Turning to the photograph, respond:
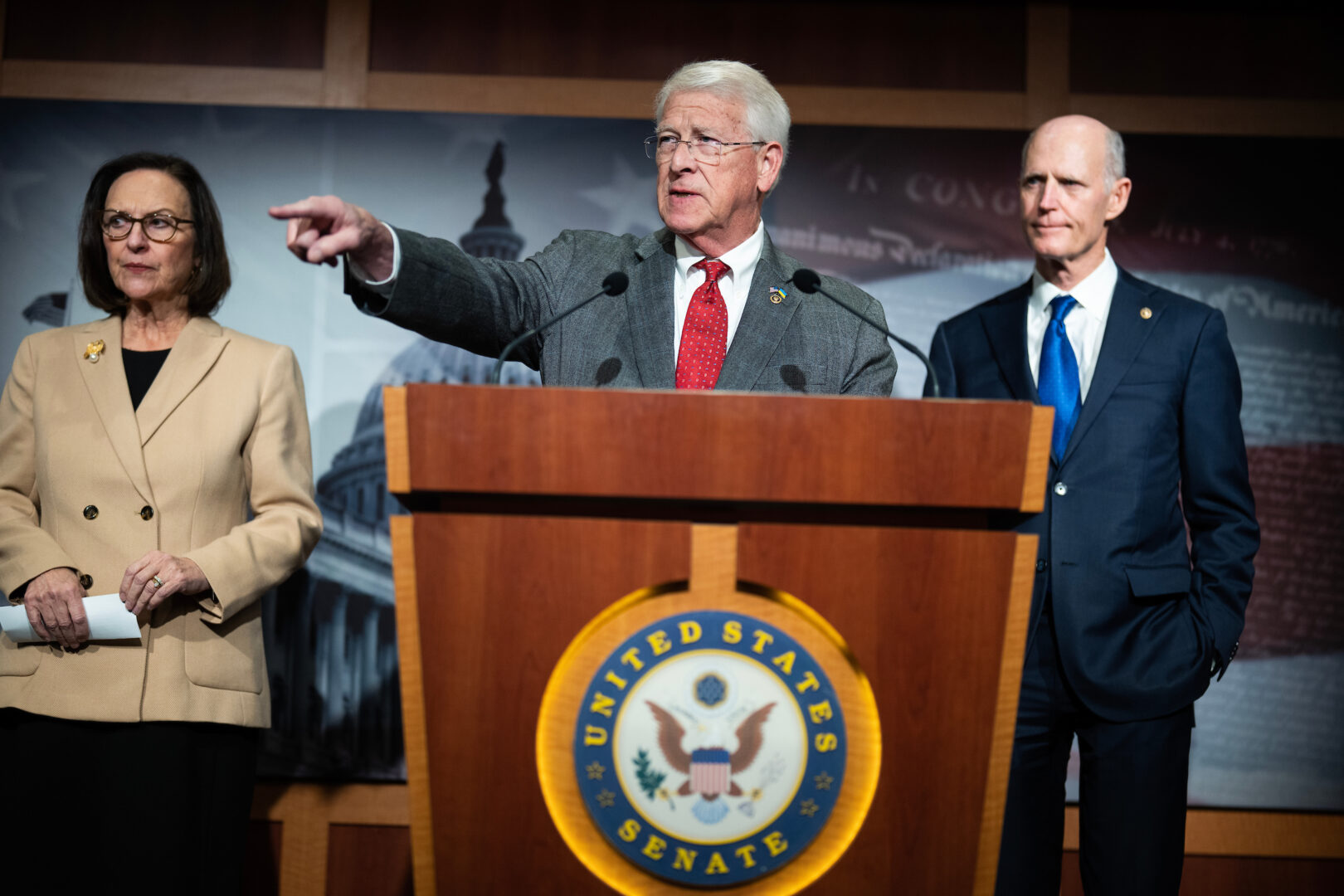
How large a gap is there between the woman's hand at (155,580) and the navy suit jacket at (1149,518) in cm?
150

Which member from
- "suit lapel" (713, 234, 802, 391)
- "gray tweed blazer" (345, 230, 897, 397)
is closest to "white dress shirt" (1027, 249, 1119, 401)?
"gray tweed blazer" (345, 230, 897, 397)

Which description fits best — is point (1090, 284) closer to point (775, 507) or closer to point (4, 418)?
point (775, 507)

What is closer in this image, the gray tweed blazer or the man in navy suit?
the gray tweed blazer

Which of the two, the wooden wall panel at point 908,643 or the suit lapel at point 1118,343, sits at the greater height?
the suit lapel at point 1118,343

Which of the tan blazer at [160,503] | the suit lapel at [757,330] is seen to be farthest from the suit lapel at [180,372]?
the suit lapel at [757,330]

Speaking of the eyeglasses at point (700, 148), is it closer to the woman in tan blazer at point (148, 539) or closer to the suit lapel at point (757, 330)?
the suit lapel at point (757, 330)

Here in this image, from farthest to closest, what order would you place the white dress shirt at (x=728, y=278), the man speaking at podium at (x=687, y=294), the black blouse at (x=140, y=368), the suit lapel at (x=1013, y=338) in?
the black blouse at (x=140, y=368), the suit lapel at (x=1013, y=338), the white dress shirt at (x=728, y=278), the man speaking at podium at (x=687, y=294)

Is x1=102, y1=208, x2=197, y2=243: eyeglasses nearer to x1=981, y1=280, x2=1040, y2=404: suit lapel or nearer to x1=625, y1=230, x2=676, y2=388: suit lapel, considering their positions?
x1=625, y1=230, x2=676, y2=388: suit lapel

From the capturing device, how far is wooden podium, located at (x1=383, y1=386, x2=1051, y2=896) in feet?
3.85

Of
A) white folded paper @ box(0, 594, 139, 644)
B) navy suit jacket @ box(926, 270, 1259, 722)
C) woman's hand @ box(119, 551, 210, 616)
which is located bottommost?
white folded paper @ box(0, 594, 139, 644)

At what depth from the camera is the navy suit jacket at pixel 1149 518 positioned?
1.91m

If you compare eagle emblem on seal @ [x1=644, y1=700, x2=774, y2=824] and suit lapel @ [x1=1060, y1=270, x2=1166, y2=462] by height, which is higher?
suit lapel @ [x1=1060, y1=270, x2=1166, y2=462]

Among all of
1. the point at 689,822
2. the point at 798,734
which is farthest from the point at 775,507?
the point at 689,822

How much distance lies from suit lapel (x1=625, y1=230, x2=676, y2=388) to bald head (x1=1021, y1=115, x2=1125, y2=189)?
0.82m
